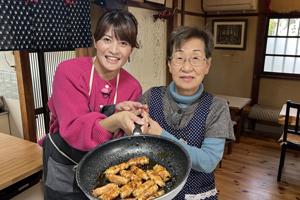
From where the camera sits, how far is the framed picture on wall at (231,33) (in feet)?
17.3

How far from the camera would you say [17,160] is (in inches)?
76.4

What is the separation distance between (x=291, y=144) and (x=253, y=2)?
2998mm

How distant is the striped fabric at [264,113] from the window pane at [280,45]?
121 cm

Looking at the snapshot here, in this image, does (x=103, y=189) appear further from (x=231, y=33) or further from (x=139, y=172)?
(x=231, y=33)

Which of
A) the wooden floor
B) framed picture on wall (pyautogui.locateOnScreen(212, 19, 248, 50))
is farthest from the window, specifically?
the wooden floor

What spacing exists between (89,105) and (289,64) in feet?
16.5

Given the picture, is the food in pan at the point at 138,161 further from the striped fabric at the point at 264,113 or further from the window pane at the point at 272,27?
the window pane at the point at 272,27

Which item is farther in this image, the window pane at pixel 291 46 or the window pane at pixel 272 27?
the window pane at pixel 272 27

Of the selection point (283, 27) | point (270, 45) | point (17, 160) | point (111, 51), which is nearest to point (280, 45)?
point (270, 45)

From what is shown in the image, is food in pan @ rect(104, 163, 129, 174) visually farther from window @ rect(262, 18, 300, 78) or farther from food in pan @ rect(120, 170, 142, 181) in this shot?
window @ rect(262, 18, 300, 78)

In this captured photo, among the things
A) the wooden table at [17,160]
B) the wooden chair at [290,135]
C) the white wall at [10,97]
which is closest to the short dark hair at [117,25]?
the wooden table at [17,160]

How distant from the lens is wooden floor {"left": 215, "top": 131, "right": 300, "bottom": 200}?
10.3 feet

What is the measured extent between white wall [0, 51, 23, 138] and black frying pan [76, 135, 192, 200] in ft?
5.82

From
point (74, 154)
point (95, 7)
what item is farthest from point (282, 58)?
point (74, 154)
